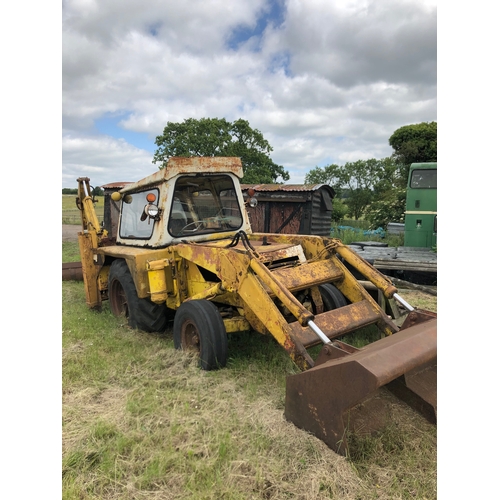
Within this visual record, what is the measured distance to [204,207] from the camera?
16.0 ft

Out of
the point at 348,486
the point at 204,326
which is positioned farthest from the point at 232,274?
the point at 348,486

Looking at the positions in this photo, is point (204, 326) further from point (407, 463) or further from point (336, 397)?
point (407, 463)

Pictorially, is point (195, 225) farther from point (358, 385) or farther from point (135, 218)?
point (358, 385)

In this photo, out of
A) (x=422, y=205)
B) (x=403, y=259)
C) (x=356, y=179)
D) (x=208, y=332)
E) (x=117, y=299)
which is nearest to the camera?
(x=208, y=332)

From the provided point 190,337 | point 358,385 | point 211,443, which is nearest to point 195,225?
point 190,337

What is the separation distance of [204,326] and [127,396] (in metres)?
0.85

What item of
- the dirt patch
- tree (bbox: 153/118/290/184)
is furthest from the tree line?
the dirt patch

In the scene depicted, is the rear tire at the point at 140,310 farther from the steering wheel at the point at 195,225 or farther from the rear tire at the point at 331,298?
the rear tire at the point at 331,298

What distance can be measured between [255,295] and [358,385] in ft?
4.09

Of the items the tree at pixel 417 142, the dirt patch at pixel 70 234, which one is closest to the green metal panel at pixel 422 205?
the dirt patch at pixel 70 234

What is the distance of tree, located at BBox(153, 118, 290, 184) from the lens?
22.8m

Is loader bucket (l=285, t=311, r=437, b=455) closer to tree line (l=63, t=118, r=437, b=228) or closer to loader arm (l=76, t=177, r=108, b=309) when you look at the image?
loader arm (l=76, t=177, r=108, b=309)

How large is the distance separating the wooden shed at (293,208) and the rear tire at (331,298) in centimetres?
789

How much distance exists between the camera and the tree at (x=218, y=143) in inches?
899
